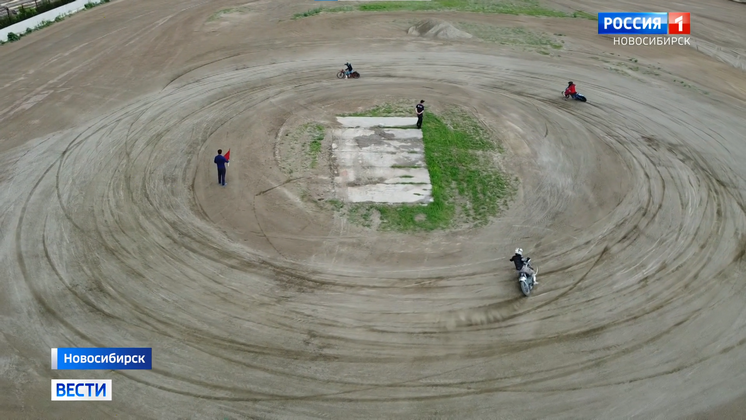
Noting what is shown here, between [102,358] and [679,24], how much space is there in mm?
45167

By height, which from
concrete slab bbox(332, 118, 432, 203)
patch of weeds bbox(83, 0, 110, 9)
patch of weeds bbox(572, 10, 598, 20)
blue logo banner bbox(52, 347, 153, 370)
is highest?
patch of weeds bbox(83, 0, 110, 9)

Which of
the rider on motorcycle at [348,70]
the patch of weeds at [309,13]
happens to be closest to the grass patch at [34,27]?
the patch of weeds at [309,13]

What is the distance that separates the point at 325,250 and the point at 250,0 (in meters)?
32.7

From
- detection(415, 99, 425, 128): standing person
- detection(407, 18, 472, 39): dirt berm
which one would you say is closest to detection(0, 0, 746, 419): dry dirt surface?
detection(415, 99, 425, 128): standing person

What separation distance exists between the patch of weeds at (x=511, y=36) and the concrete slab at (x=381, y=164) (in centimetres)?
1495

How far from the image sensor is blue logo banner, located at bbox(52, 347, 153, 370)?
15.2m

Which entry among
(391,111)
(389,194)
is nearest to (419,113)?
(391,111)

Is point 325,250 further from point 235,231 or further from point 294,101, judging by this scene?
point 294,101

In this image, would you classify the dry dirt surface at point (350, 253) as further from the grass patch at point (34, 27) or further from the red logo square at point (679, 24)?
the red logo square at point (679, 24)

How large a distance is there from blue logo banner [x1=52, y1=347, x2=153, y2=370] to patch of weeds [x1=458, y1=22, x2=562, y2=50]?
31.5 metres

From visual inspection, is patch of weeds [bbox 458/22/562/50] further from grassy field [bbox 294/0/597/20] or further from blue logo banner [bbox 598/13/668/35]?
blue logo banner [bbox 598/13/668/35]

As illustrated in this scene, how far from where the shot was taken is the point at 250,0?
45562mm

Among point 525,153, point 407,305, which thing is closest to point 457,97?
point 525,153

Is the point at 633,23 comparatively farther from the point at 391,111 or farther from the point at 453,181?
the point at 453,181
